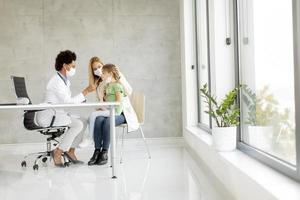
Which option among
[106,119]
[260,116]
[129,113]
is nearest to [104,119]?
[106,119]

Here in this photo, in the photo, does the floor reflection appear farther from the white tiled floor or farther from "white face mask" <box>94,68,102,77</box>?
"white face mask" <box>94,68,102,77</box>

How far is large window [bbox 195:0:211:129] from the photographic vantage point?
4762mm

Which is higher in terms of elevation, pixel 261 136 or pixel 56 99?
pixel 56 99

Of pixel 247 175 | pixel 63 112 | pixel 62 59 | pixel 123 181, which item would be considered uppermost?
pixel 62 59

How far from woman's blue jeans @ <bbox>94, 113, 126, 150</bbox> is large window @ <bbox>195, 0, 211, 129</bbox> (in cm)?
133

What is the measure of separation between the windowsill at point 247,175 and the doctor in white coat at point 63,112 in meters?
1.58

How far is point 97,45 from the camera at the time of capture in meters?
5.72

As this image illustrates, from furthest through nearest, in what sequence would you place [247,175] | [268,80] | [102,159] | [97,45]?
[97,45] → [102,159] → [268,80] → [247,175]

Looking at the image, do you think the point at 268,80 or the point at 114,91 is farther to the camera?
the point at 114,91

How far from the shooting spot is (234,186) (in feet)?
8.41

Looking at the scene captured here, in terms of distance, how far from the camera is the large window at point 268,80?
2139 mm

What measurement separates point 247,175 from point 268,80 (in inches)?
28.6

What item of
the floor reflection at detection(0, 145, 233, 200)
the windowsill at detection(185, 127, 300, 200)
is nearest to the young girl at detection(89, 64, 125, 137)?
the floor reflection at detection(0, 145, 233, 200)

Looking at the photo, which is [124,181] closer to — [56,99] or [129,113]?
[129,113]
